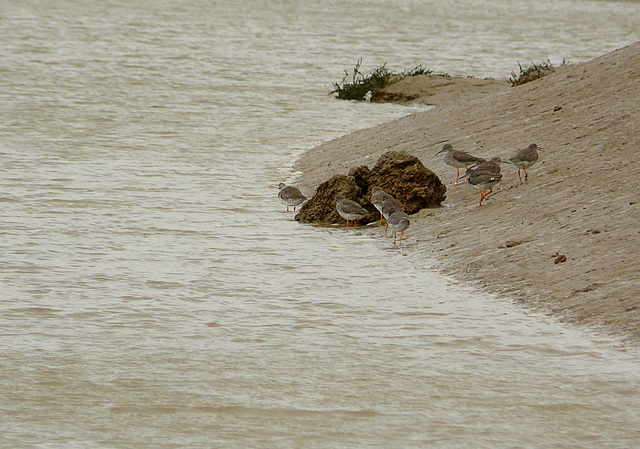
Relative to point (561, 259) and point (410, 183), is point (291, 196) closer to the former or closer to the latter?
point (410, 183)

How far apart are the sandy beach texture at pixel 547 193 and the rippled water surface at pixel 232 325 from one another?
418 millimetres

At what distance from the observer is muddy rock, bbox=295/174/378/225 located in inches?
473

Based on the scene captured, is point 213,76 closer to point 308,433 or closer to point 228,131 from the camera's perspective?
point 228,131

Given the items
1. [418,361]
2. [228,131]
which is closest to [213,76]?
[228,131]

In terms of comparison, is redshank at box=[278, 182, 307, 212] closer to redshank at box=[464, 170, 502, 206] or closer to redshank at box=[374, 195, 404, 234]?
redshank at box=[374, 195, 404, 234]

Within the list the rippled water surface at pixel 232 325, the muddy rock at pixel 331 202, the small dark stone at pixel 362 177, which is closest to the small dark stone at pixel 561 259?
the rippled water surface at pixel 232 325

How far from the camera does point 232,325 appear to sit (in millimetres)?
8086

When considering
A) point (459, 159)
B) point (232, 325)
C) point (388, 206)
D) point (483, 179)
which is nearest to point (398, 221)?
point (388, 206)

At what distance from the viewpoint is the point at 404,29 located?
42656mm

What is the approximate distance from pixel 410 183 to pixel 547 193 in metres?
1.74

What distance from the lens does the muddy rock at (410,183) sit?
12.0 m

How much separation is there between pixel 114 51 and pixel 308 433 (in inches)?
1032

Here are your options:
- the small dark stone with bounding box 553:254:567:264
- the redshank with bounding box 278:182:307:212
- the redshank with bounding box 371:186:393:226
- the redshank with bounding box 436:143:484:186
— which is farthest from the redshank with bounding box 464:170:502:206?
the small dark stone with bounding box 553:254:567:264

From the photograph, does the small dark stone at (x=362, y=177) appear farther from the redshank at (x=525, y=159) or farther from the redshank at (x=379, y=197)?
the redshank at (x=525, y=159)
